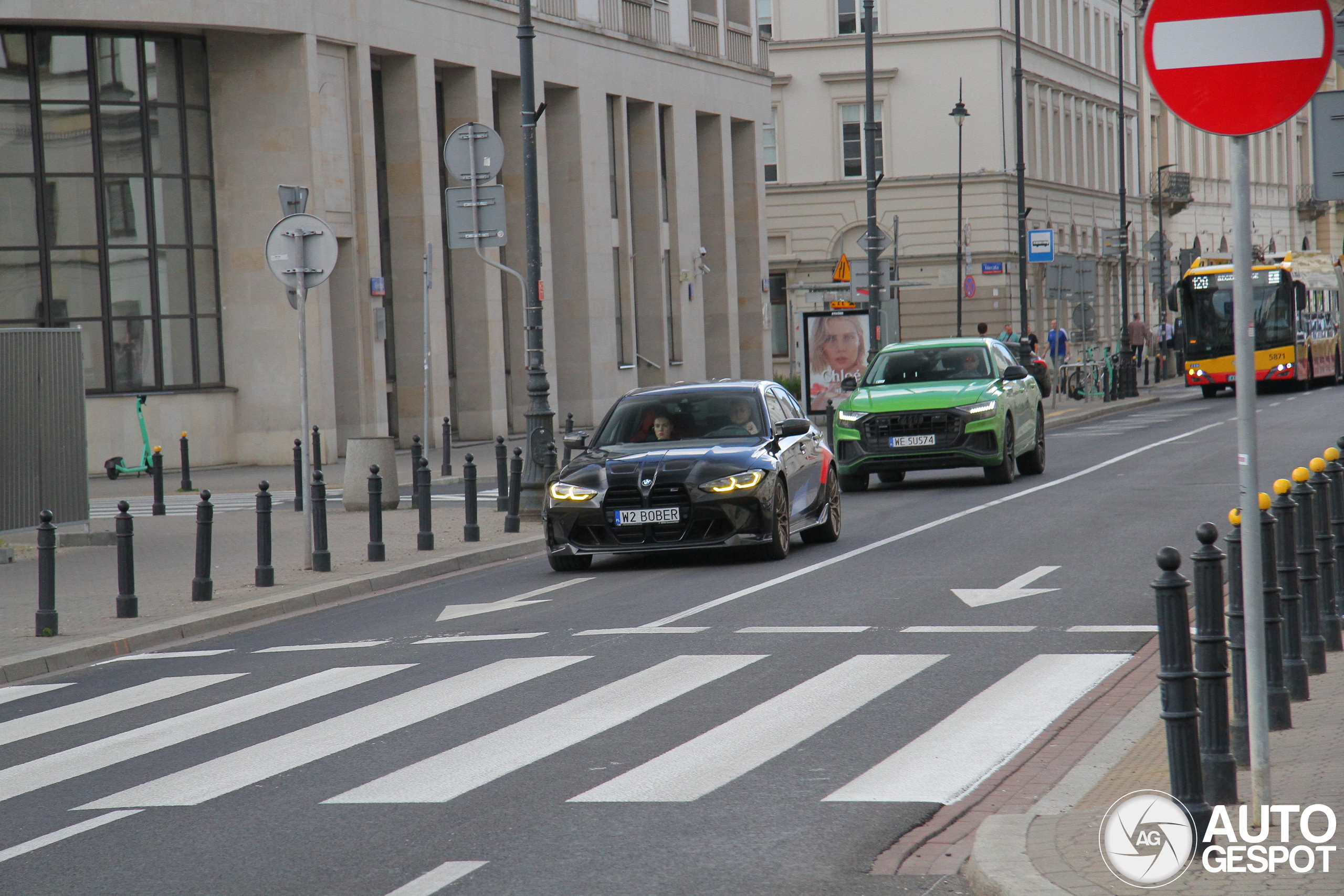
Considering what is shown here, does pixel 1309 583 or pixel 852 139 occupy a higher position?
pixel 852 139

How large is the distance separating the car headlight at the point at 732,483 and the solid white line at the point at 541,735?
4.30 m

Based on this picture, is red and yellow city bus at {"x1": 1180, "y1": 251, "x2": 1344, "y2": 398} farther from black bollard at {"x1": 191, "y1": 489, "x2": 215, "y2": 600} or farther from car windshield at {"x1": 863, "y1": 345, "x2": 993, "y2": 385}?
black bollard at {"x1": 191, "y1": 489, "x2": 215, "y2": 600}

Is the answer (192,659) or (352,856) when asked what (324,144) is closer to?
(192,659)

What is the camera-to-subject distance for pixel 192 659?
11.4m

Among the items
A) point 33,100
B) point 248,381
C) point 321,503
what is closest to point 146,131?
point 33,100

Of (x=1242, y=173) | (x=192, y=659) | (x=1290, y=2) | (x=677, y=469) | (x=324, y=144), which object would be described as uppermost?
(x=324, y=144)

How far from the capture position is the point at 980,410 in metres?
21.5

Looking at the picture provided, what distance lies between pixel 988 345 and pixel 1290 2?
17663mm

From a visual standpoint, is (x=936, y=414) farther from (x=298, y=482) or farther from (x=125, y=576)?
(x=125, y=576)

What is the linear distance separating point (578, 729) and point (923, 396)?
1394 cm

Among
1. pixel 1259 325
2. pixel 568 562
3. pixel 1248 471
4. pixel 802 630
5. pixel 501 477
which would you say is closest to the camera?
pixel 1248 471

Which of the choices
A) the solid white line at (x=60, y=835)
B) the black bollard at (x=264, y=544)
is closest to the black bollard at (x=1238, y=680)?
the solid white line at (x=60, y=835)

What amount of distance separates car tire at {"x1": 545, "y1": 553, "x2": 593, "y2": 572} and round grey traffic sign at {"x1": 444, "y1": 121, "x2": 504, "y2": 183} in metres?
5.78

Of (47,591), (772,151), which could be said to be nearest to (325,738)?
(47,591)
